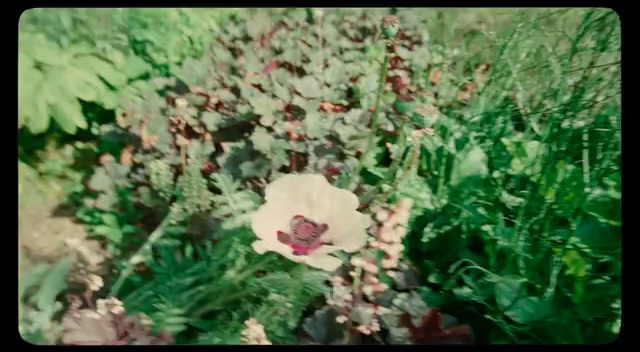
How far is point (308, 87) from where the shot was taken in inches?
76.6

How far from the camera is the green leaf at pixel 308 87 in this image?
1.95 meters

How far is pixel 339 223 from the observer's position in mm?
1894

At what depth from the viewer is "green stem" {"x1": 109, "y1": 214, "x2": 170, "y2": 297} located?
1.92 metres

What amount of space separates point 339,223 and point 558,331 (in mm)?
543

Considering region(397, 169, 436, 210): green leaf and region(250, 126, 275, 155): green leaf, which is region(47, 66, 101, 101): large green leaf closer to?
region(250, 126, 275, 155): green leaf

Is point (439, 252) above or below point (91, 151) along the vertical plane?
below

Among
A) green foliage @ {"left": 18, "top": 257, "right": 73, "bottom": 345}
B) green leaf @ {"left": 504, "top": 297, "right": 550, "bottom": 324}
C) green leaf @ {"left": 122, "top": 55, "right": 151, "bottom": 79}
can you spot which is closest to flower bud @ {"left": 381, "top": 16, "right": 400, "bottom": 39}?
green leaf @ {"left": 122, "top": 55, "right": 151, "bottom": 79}

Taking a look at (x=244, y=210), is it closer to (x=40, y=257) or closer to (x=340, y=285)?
(x=340, y=285)

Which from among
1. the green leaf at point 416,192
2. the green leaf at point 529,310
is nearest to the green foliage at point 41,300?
the green leaf at point 416,192

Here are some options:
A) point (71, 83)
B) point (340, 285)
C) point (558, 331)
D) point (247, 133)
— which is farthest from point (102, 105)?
point (558, 331)

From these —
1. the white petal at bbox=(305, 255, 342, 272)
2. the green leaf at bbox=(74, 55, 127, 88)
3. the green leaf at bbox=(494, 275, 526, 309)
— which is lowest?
the green leaf at bbox=(494, 275, 526, 309)

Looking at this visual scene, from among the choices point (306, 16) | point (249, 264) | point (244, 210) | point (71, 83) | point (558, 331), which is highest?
point (306, 16)

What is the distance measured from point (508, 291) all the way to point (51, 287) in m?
1.04

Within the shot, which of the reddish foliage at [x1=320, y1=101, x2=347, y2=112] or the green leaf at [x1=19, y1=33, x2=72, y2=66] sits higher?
the green leaf at [x1=19, y1=33, x2=72, y2=66]
